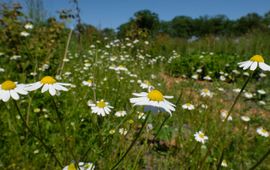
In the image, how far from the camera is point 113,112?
2.19 metres

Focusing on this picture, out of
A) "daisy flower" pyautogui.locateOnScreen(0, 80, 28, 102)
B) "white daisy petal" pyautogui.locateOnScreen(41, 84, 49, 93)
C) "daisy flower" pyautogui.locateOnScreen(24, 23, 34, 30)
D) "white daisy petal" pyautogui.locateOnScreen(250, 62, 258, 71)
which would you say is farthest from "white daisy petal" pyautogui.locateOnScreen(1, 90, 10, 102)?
"daisy flower" pyautogui.locateOnScreen(24, 23, 34, 30)

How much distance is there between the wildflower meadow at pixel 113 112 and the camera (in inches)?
51.6

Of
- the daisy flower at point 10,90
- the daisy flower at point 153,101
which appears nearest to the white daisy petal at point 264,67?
the daisy flower at point 153,101

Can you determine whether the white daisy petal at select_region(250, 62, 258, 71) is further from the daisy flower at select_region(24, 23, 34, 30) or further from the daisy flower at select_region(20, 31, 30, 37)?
the daisy flower at select_region(24, 23, 34, 30)

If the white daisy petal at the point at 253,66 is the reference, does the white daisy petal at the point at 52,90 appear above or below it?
below

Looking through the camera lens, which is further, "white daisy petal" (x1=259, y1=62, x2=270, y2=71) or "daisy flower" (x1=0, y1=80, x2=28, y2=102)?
"white daisy petal" (x1=259, y1=62, x2=270, y2=71)

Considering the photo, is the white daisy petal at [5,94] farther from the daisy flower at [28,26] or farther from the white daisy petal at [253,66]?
the daisy flower at [28,26]

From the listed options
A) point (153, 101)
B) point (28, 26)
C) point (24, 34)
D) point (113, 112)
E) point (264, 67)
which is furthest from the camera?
point (28, 26)

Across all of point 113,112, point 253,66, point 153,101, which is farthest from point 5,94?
point 113,112

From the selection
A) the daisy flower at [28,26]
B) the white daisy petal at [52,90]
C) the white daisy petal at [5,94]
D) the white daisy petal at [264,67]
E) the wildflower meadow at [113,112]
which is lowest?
the wildflower meadow at [113,112]

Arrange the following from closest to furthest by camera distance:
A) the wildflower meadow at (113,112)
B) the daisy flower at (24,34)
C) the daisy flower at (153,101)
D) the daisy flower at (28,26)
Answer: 1. the daisy flower at (153,101)
2. the wildflower meadow at (113,112)
3. the daisy flower at (24,34)
4. the daisy flower at (28,26)

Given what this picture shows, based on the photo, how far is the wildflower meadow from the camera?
131 cm

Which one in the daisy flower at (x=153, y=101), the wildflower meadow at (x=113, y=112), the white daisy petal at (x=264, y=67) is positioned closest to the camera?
the daisy flower at (x=153, y=101)

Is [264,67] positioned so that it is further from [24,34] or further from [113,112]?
[24,34]
